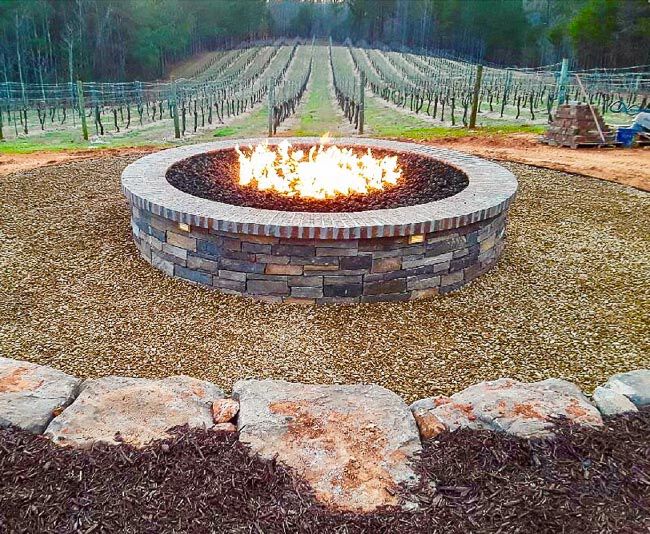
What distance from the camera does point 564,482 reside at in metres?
2.13

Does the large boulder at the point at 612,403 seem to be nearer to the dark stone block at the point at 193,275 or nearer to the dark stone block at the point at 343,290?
the dark stone block at the point at 343,290

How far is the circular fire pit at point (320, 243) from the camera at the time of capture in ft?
13.6

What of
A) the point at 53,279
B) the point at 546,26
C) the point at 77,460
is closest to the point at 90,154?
the point at 53,279

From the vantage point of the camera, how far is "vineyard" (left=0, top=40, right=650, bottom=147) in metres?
18.6

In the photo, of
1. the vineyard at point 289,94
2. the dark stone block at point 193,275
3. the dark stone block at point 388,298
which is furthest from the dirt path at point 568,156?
the dark stone block at point 193,275

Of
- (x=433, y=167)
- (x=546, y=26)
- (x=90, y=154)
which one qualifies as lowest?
(x=90, y=154)

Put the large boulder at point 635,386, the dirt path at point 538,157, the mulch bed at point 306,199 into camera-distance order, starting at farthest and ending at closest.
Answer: the dirt path at point 538,157 → the mulch bed at point 306,199 → the large boulder at point 635,386

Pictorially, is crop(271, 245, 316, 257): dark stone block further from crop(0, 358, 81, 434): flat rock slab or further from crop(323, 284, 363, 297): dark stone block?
crop(0, 358, 81, 434): flat rock slab

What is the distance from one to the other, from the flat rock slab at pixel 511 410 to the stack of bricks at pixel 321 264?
1.64 metres

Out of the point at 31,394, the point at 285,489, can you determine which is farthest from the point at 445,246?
the point at 31,394

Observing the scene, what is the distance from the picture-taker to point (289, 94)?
2875cm

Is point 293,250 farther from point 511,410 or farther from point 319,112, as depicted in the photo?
point 319,112

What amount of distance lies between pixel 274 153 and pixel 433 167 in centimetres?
205

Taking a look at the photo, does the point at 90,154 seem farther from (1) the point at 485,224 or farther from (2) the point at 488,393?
(2) the point at 488,393
